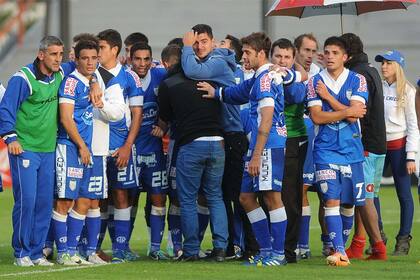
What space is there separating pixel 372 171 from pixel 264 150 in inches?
60.9

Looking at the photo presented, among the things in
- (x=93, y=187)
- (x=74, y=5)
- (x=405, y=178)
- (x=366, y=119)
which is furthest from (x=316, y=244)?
(x=74, y=5)

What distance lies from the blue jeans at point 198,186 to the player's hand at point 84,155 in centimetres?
85

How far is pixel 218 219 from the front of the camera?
36.7 feet

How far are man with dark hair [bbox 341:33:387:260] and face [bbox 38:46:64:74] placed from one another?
102 inches

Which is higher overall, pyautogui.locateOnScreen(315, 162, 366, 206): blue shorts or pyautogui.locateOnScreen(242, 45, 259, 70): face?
pyautogui.locateOnScreen(242, 45, 259, 70): face

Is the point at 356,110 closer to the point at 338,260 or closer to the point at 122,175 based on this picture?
the point at 338,260

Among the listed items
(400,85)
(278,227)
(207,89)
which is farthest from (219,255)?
(400,85)

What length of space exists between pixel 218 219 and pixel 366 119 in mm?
1696

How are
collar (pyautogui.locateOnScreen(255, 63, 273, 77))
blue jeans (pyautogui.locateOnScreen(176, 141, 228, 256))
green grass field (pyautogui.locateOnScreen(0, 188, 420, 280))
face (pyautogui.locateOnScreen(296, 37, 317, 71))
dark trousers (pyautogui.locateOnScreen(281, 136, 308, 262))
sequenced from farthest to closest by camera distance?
face (pyautogui.locateOnScreen(296, 37, 317, 71)) < blue jeans (pyautogui.locateOnScreen(176, 141, 228, 256)) < dark trousers (pyautogui.locateOnScreen(281, 136, 308, 262)) < collar (pyautogui.locateOnScreen(255, 63, 273, 77)) < green grass field (pyautogui.locateOnScreen(0, 188, 420, 280))

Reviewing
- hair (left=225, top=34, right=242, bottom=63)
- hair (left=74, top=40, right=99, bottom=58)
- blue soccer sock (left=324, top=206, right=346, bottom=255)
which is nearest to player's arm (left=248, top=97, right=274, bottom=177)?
blue soccer sock (left=324, top=206, right=346, bottom=255)

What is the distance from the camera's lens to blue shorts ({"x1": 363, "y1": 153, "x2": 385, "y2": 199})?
11.6 metres

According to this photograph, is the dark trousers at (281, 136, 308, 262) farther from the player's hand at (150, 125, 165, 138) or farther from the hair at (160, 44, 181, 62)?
the hair at (160, 44, 181, 62)

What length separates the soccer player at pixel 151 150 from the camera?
11.6m

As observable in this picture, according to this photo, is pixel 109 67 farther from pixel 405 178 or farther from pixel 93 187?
pixel 405 178
